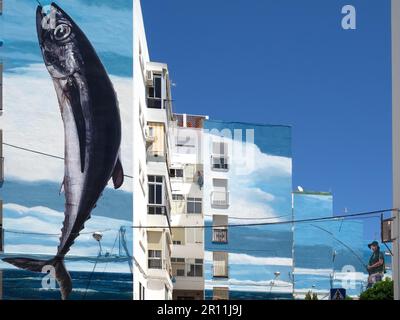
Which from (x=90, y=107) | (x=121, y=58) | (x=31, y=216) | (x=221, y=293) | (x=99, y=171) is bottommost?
(x=221, y=293)

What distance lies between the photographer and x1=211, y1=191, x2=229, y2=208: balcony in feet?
130

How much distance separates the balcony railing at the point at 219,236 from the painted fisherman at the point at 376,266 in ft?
49.2

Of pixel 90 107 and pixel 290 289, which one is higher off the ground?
pixel 90 107

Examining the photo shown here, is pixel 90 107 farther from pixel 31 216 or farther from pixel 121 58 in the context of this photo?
pixel 31 216

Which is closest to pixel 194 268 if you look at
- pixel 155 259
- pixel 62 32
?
pixel 155 259

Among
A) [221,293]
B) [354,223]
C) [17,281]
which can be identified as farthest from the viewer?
[354,223]

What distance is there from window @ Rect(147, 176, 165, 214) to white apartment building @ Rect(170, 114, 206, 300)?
11075 mm

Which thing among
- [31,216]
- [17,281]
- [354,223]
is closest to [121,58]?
[31,216]

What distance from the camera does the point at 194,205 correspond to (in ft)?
130

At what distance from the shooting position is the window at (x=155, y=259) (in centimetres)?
2684

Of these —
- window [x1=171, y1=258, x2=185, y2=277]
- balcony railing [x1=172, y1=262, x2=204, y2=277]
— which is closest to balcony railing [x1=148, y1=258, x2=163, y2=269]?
window [x1=171, y1=258, x2=185, y2=277]

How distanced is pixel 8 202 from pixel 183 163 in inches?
711

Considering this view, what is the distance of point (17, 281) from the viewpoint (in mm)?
22344

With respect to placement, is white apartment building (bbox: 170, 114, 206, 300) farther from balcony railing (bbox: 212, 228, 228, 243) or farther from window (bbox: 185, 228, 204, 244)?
balcony railing (bbox: 212, 228, 228, 243)
